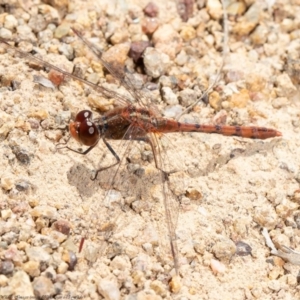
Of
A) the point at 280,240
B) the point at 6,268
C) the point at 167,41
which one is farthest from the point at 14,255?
the point at 167,41

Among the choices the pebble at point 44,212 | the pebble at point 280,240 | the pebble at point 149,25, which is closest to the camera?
the pebble at point 44,212

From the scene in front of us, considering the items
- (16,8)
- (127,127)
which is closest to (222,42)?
(127,127)

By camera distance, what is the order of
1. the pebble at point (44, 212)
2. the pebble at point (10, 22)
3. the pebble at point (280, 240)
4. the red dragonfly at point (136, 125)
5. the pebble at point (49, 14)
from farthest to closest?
the pebble at point (49, 14), the pebble at point (10, 22), the red dragonfly at point (136, 125), the pebble at point (280, 240), the pebble at point (44, 212)

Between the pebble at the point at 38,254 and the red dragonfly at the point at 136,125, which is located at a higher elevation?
the red dragonfly at the point at 136,125

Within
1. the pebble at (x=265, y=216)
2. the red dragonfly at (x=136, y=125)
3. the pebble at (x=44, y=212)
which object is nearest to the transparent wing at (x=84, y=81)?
the red dragonfly at (x=136, y=125)

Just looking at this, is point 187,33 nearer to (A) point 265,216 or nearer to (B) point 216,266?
(A) point 265,216

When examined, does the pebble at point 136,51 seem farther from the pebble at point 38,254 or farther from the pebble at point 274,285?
the pebble at point 274,285

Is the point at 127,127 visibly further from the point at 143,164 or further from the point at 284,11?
the point at 284,11

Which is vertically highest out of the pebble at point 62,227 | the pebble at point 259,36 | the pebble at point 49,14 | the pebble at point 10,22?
the pebble at point 259,36
